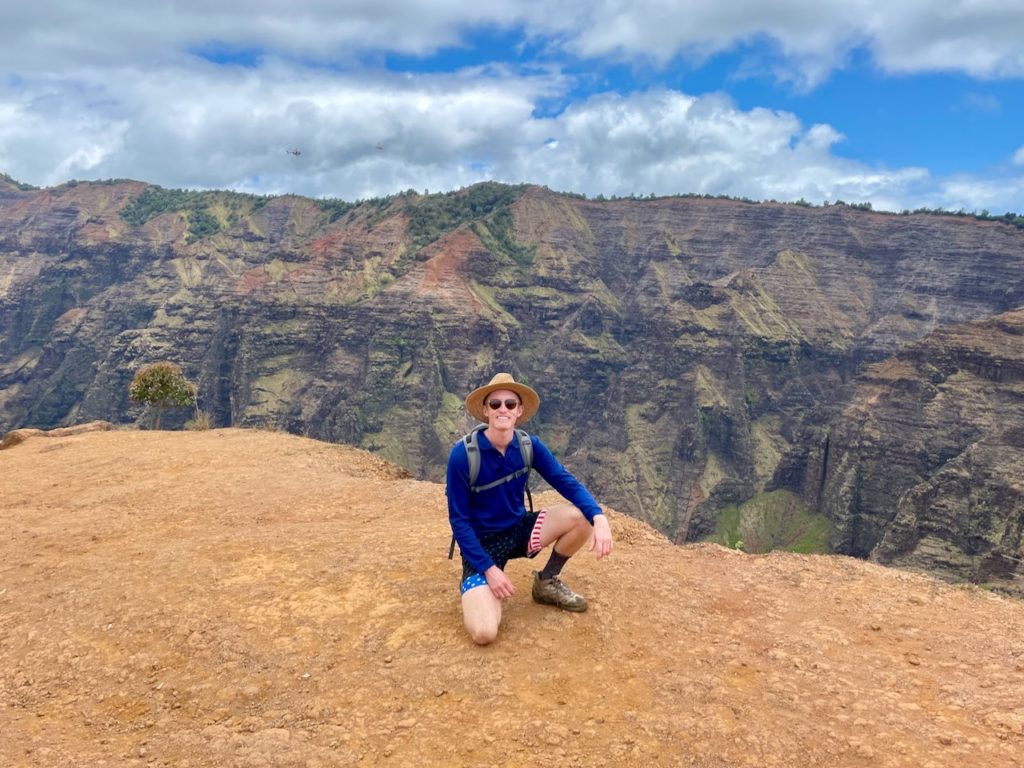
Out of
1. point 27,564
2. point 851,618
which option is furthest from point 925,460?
point 27,564

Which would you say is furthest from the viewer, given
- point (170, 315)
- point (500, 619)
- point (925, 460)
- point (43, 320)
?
point (43, 320)

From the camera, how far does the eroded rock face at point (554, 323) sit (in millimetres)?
98062

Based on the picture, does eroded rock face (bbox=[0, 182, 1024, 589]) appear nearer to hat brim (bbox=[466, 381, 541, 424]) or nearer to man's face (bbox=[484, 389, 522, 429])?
hat brim (bbox=[466, 381, 541, 424])

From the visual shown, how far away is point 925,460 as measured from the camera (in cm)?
6738

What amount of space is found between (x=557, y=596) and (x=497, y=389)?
2.26 m

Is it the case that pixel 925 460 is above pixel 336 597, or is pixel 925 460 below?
below

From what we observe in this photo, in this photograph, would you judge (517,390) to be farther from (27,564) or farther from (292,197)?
(292,197)

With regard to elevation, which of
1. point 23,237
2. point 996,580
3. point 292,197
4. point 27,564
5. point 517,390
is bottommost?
point 996,580

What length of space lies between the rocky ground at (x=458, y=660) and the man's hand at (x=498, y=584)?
515 millimetres

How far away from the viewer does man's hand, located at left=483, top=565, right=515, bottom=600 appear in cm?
628

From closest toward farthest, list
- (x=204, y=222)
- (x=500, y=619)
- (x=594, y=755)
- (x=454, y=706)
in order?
(x=594, y=755) → (x=454, y=706) → (x=500, y=619) → (x=204, y=222)

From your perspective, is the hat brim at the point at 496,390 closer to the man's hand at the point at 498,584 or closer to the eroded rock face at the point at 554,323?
the man's hand at the point at 498,584

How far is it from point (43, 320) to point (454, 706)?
162706mm

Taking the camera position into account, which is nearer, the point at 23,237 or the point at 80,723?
the point at 80,723
